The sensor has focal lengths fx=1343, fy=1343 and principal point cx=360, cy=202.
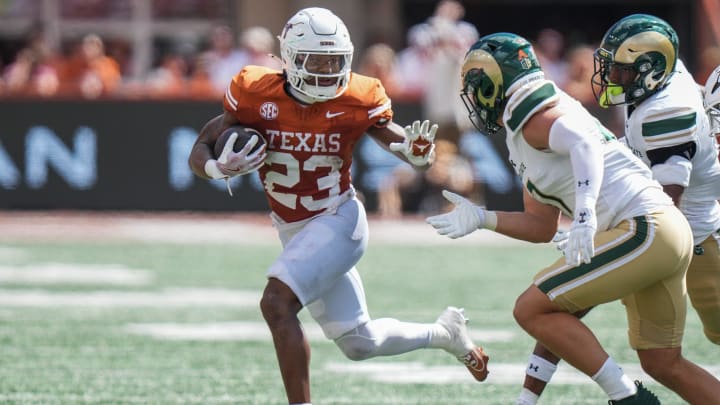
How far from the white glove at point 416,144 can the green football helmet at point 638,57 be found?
0.75 metres

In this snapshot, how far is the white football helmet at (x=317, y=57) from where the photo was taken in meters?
5.28

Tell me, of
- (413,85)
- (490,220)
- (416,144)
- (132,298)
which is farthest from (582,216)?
(413,85)

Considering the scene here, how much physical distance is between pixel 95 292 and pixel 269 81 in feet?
14.7

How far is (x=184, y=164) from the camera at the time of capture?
14.1 m

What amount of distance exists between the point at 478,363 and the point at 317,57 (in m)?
1.50

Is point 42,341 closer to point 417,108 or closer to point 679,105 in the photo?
point 679,105

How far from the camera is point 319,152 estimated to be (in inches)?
212

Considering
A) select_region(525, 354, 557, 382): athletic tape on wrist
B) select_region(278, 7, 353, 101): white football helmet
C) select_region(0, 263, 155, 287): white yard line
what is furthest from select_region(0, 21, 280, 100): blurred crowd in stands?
select_region(525, 354, 557, 382): athletic tape on wrist

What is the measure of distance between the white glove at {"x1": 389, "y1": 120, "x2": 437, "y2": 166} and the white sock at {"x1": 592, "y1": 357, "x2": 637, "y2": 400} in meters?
1.24

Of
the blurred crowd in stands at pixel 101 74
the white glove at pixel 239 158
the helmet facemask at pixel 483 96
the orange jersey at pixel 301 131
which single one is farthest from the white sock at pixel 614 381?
the blurred crowd in stands at pixel 101 74

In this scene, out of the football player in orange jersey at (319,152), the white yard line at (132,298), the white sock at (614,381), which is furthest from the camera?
the white yard line at (132,298)

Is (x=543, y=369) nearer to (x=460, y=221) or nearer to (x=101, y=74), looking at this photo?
(x=460, y=221)

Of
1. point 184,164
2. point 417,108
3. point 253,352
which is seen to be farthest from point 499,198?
point 253,352

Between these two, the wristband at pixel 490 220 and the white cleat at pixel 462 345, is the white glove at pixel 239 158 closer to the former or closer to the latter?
the wristband at pixel 490 220
